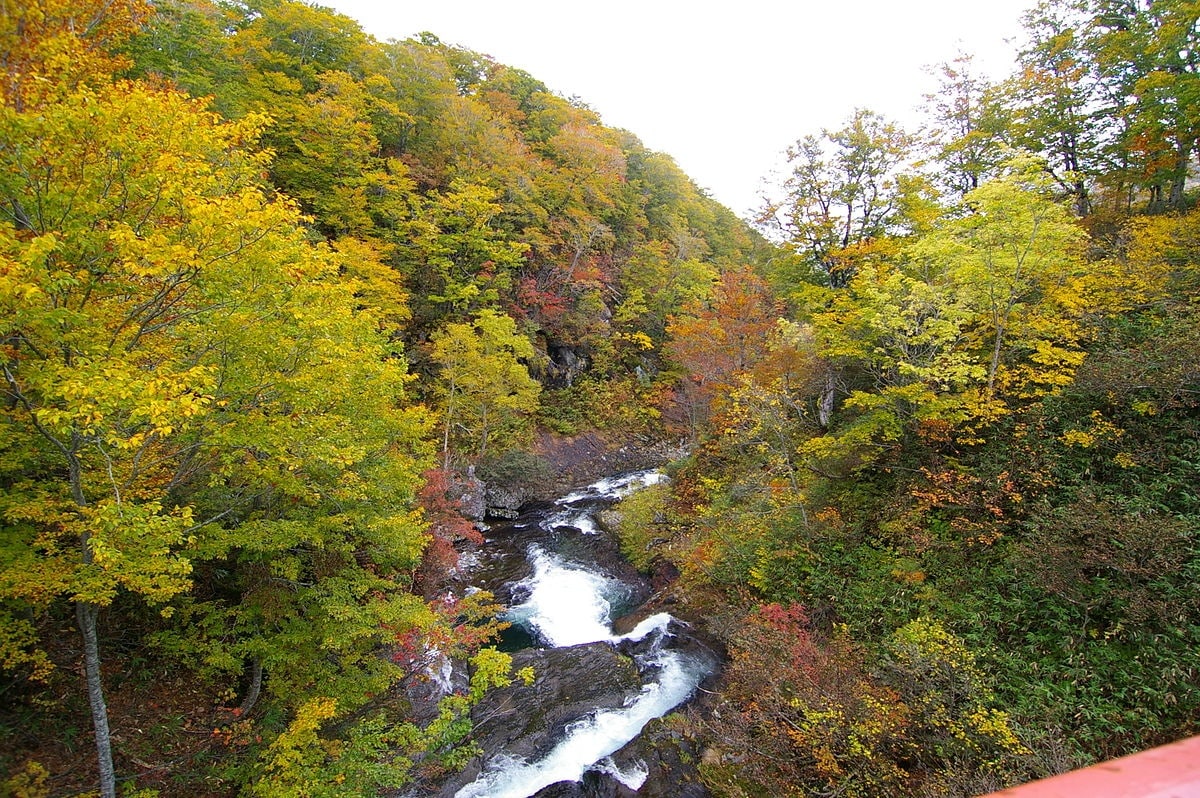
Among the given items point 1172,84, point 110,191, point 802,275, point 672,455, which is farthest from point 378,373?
point 672,455

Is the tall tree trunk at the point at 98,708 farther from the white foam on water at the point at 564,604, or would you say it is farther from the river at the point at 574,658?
→ the white foam on water at the point at 564,604

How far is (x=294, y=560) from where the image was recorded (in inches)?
330

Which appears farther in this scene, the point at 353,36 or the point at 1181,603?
the point at 353,36

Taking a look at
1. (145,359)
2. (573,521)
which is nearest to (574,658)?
(573,521)

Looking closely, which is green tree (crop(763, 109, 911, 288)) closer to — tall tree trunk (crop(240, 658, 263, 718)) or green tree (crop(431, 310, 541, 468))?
green tree (crop(431, 310, 541, 468))

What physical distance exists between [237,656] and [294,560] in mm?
1725

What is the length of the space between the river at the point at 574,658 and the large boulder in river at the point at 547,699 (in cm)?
2

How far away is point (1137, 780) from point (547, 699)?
11702 millimetres

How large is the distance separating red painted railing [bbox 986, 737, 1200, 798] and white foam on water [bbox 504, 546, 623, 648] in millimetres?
13439

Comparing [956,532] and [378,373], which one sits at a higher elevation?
[378,373]

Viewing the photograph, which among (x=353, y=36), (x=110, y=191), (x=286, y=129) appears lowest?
(x=110, y=191)

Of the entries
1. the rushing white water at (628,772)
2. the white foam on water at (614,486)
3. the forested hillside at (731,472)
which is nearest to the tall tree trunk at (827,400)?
the forested hillside at (731,472)

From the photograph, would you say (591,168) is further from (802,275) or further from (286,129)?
(802,275)

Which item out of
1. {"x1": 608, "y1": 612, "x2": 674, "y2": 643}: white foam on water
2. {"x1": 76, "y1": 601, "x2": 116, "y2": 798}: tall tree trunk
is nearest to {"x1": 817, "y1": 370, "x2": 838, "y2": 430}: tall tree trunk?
{"x1": 608, "y1": 612, "x2": 674, "y2": 643}: white foam on water
